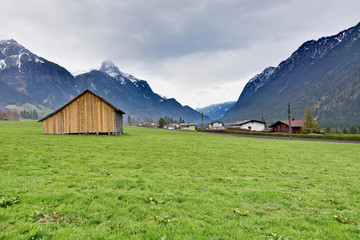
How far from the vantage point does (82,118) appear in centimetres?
3978

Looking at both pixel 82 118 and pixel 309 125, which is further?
pixel 309 125

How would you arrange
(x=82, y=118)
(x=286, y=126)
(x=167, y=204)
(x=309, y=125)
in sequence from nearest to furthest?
(x=167, y=204)
(x=82, y=118)
(x=309, y=125)
(x=286, y=126)

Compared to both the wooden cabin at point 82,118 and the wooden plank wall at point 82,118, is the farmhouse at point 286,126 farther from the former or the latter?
the wooden plank wall at point 82,118

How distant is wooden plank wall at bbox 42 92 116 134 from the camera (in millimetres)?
38938

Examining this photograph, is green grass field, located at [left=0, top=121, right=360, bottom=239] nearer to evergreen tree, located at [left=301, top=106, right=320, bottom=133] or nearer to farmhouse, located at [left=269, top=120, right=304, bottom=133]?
evergreen tree, located at [left=301, top=106, right=320, bottom=133]

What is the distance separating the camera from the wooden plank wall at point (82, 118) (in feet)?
128

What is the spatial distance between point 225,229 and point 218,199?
2.35 meters

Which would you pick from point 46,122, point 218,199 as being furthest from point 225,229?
point 46,122

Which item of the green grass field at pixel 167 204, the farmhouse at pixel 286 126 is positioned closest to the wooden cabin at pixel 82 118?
the green grass field at pixel 167 204

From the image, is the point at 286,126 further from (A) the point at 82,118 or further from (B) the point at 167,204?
(B) the point at 167,204

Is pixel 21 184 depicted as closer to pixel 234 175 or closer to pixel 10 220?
pixel 10 220

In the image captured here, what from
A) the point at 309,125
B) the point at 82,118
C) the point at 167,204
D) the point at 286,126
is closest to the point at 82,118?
the point at 82,118

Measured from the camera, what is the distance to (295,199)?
838cm

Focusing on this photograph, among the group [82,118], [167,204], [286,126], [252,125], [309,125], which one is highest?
[82,118]
